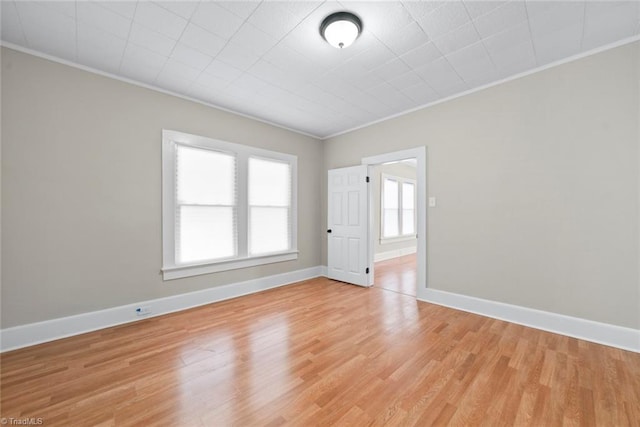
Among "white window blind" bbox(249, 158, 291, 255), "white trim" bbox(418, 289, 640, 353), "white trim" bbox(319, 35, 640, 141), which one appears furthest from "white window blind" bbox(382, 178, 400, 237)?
"white trim" bbox(418, 289, 640, 353)

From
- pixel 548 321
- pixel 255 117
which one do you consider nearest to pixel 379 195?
pixel 255 117

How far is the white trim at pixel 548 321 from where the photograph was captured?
2350mm

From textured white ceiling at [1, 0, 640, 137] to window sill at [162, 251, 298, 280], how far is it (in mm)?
2324

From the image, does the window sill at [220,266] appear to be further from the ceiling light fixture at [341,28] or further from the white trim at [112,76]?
the ceiling light fixture at [341,28]

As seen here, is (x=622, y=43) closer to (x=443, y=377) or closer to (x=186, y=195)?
(x=443, y=377)

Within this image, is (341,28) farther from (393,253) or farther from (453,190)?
(393,253)

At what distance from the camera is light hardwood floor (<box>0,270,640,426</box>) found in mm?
1607

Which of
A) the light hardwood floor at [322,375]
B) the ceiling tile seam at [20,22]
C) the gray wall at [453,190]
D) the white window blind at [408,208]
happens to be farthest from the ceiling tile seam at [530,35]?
the white window blind at [408,208]

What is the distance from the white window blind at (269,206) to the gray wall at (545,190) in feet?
7.86

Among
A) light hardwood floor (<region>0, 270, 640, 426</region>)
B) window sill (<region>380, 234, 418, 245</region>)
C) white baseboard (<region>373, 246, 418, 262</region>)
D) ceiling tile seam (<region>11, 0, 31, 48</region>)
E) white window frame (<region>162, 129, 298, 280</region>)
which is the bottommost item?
light hardwood floor (<region>0, 270, 640, 426</region>)

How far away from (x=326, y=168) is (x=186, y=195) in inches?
107

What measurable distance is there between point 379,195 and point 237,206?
13.0ft

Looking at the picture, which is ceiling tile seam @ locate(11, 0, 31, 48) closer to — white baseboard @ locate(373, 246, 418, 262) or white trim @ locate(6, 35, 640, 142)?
white trim @ locate(6, 35, 640, 142)

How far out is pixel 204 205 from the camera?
11.8ft
